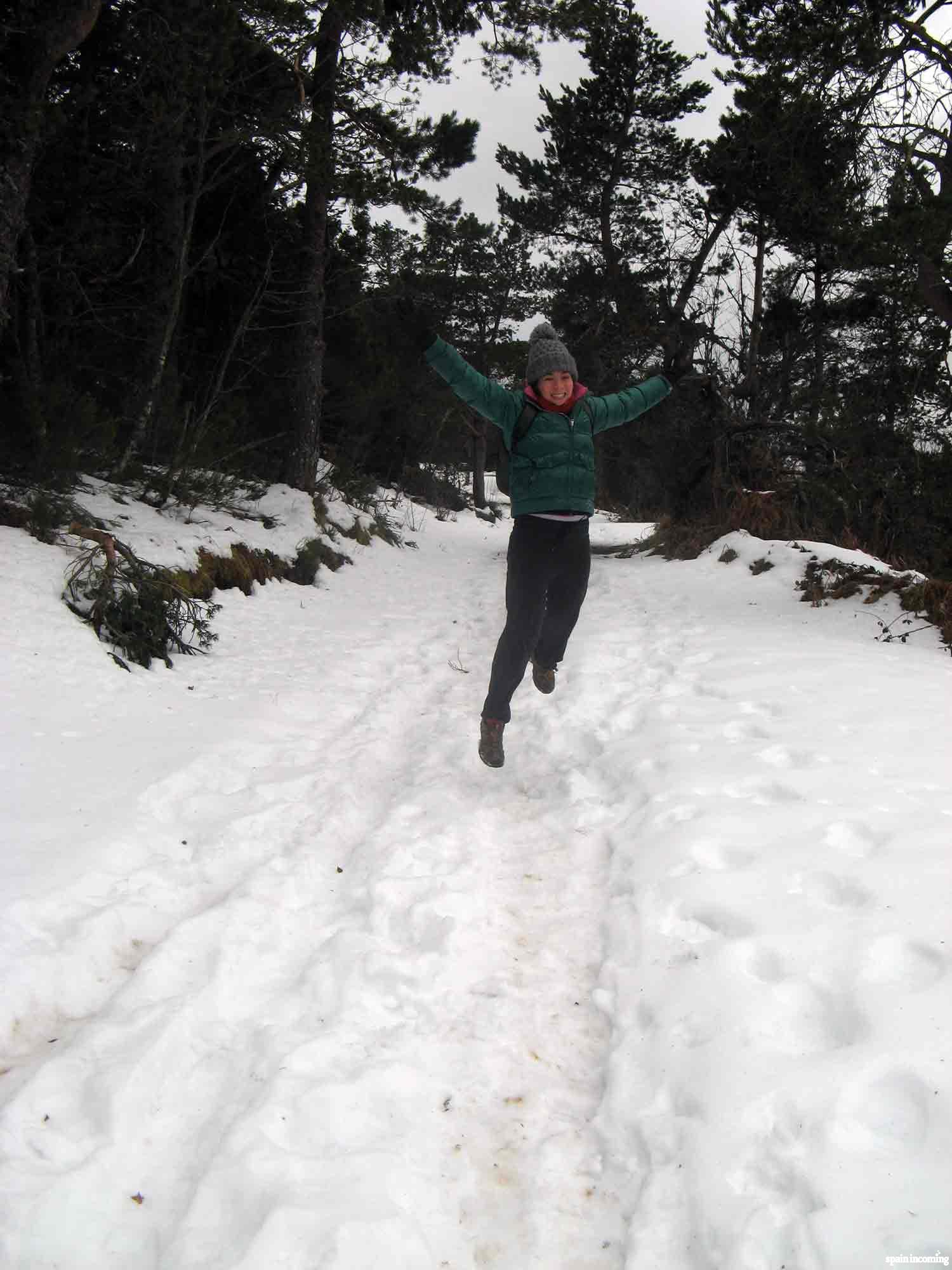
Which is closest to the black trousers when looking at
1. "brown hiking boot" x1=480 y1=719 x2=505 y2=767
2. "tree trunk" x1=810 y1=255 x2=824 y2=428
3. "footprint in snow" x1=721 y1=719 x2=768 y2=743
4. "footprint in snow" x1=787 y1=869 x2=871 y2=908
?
"brown hiking boot" x1=480 y1=719 x2=505 y2=767

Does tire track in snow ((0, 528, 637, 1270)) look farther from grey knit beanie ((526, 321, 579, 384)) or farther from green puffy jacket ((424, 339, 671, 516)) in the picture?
grey knit beanie ((526, 321, 579, 384))

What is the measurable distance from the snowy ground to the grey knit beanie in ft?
6.27

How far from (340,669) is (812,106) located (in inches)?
241

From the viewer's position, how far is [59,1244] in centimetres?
145

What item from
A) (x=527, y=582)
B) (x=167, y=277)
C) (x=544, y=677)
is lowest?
(x=544, y=677)

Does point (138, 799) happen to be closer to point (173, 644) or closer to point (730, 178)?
point (173, 644)

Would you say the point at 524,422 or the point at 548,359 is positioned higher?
the point at 548,359

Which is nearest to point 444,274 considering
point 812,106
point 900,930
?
point 812,106

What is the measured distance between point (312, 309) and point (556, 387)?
7304 mm

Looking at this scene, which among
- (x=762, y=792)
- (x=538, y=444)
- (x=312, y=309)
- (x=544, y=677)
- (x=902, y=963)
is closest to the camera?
(x=902, y=963)

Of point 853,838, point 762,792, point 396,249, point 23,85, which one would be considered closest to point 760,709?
point 762,792

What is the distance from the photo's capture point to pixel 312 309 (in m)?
9.93

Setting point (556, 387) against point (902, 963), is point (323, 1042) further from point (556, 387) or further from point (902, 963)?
point (556, 387)

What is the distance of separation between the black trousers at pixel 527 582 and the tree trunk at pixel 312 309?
22.0ft
